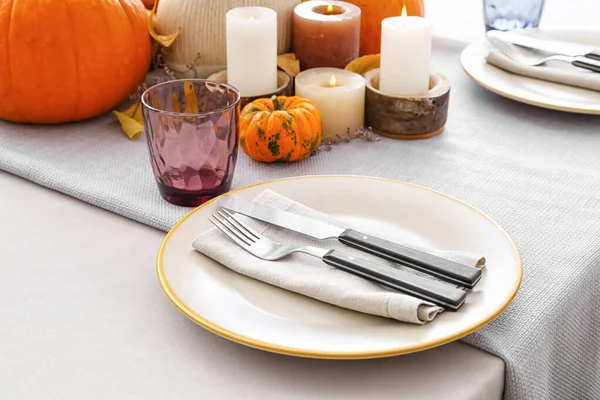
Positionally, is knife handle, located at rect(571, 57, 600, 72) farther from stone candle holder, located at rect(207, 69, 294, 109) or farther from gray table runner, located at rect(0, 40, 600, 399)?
stone candle holder, located at rect(207, 69, 294, 109)

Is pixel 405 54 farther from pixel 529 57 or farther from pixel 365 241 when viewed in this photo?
pixel 365 241

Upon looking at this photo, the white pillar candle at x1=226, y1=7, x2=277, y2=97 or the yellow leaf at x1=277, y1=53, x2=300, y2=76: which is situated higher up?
the white pillar candle at x1=226, y1=7, x2=277, y2=97

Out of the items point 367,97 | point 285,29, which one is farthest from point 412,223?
point 285,29

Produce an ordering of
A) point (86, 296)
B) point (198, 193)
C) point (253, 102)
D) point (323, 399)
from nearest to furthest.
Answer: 1. point (323, 399)
2. point (86, 296)
3. point (198, 193)
4. point (253, 102)

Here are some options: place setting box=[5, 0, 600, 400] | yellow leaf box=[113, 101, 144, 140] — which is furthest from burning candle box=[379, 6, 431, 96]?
yellow leaf box=[113, 101, 144, 140]

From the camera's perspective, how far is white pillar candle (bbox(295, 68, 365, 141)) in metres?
1.00

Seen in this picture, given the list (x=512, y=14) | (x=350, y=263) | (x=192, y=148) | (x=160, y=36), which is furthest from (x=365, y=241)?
(x=512, y=14)

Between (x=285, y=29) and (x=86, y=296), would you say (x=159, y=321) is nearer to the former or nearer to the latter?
(x=86, y=296)

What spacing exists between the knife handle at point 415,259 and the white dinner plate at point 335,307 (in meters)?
0.02

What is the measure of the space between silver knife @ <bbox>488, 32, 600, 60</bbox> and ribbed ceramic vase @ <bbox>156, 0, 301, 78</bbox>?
0.33m

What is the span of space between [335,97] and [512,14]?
19.2 inches

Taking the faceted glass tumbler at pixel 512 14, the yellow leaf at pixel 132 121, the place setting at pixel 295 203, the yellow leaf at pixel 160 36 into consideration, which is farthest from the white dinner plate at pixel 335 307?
the faceted glass tumbler at pixel 512 14

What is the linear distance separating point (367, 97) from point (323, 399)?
0.54 meters

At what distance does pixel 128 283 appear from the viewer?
2.36 feet
